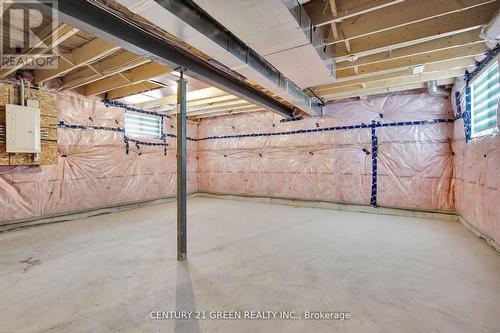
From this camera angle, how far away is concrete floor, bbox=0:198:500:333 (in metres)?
1.46

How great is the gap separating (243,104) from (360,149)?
102 inches

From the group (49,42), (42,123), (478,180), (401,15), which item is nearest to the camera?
(401,15)

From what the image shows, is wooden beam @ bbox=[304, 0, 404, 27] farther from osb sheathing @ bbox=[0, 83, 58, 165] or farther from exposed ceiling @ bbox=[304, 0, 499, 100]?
osb sheathing @ bbox=[0, 83, 58, 165]

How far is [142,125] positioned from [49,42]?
311cm

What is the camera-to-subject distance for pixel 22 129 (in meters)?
3.42

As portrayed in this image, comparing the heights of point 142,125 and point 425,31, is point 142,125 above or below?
below

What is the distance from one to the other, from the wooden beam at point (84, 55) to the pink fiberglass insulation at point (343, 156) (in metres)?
3.78

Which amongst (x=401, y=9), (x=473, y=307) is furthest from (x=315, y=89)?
(x=473, y=307)

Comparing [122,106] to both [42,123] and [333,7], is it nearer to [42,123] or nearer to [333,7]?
[42,123]

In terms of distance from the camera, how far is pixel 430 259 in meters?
2.38

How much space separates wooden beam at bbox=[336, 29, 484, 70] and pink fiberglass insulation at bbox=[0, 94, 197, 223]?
4416mm

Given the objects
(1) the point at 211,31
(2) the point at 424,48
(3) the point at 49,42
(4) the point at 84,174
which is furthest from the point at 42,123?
(2) the point at 424,48

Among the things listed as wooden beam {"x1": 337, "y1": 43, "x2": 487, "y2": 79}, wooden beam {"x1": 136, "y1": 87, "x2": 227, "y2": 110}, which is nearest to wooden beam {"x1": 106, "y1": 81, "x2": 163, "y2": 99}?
wooden beam {"x1": 136, "y1": 87, "x2": 227, "y2": 110}

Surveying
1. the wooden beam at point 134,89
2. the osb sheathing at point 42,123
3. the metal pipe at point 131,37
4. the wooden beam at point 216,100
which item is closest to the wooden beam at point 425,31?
the metal pipe at point 131,37
